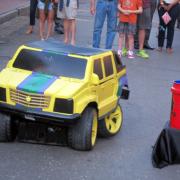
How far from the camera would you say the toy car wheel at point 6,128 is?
227 inches

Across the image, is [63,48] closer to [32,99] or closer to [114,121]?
[32,99]

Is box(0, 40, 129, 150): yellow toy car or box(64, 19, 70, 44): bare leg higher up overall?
box(0, 40, 129, 150): yellow toy car

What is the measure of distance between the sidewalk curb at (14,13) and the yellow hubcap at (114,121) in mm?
9068

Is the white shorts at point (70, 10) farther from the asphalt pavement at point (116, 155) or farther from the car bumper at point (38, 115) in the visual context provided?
the car bumper at point (38, 115)

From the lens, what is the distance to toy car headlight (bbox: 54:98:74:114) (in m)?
5.47

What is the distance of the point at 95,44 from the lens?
1104 centimetres

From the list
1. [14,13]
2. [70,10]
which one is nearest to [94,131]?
[70,10]

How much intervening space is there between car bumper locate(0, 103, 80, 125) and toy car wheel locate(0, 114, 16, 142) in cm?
10

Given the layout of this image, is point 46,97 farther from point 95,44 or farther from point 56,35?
point 56,35

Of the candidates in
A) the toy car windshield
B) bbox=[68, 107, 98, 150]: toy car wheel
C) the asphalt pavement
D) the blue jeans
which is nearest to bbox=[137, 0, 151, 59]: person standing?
the blue jeans

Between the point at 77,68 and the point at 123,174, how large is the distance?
1.21 metres

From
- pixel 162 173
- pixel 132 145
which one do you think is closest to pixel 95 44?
pixel 132 145

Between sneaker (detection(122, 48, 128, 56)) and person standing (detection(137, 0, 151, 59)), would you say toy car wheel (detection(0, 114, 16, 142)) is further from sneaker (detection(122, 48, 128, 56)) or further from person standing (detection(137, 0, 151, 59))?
person standing (detection(137, 0, 151, 59))

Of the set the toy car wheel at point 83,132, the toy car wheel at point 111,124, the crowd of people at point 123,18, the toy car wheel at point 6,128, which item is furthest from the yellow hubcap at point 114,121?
the crowd of people at point 123,18
